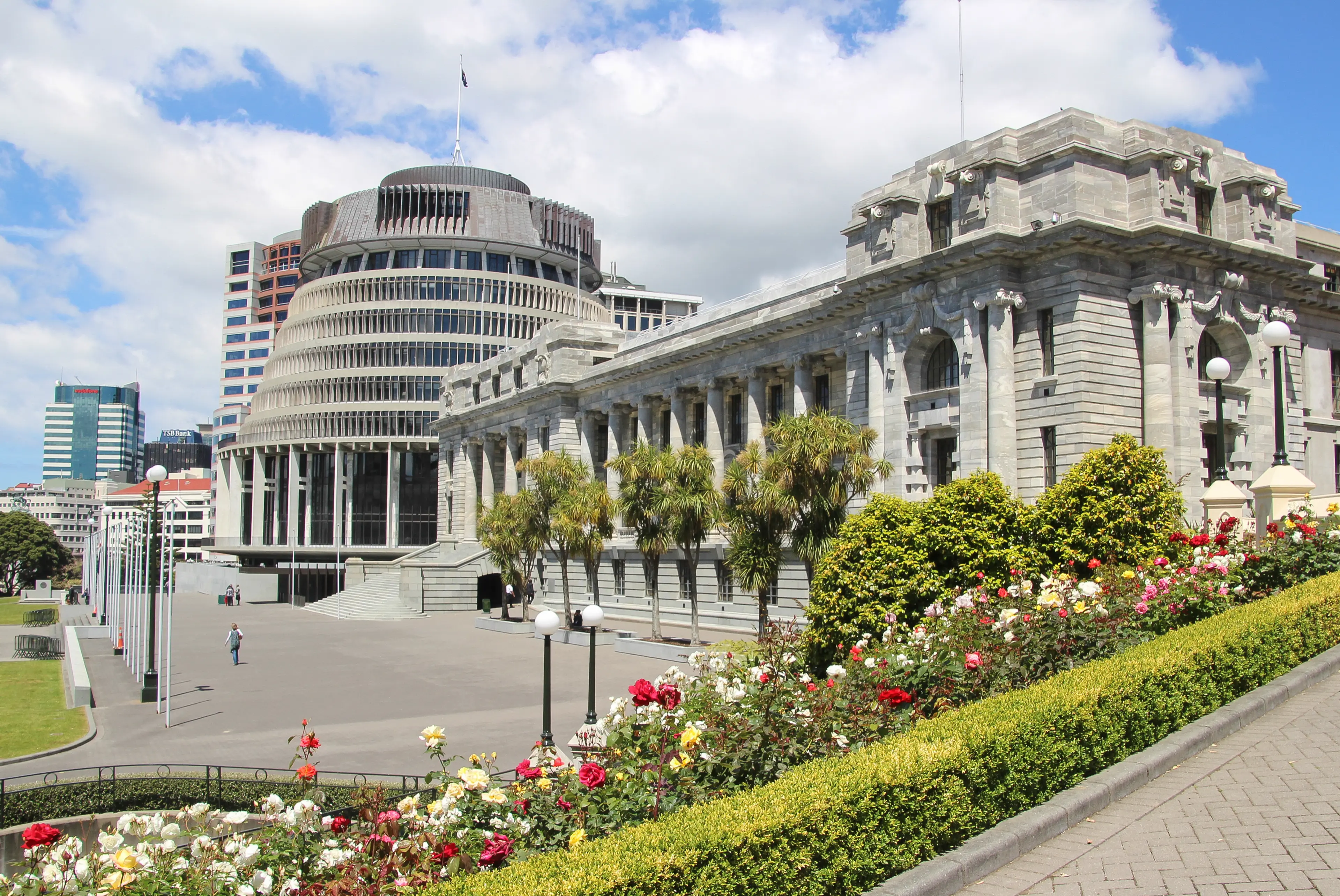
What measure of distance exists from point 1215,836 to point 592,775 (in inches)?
218

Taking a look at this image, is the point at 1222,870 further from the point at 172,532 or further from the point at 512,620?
the point at 512,620

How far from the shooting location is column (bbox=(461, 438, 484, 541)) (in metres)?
76.4

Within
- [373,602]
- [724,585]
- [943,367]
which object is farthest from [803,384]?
[373,602]

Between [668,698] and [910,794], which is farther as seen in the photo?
[668,698]

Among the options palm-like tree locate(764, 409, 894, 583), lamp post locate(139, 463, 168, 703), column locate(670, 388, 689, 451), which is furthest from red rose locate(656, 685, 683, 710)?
column locate(670, 388, 689, 451)

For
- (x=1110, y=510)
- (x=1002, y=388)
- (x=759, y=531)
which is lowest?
(x=759, y=531)

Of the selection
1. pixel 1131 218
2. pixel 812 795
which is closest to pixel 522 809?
pixel 812 795

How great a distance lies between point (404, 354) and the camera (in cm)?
9406

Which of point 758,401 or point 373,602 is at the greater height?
point 758,401

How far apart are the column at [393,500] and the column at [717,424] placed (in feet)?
170

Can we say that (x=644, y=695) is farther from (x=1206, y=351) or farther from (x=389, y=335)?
(x=389, y=335)

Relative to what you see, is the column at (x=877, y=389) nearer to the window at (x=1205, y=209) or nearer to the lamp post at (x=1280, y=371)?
the window at (x=1205, y=209)

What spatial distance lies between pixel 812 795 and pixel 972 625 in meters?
7.18

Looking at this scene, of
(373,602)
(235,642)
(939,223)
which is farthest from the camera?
(373,602)
